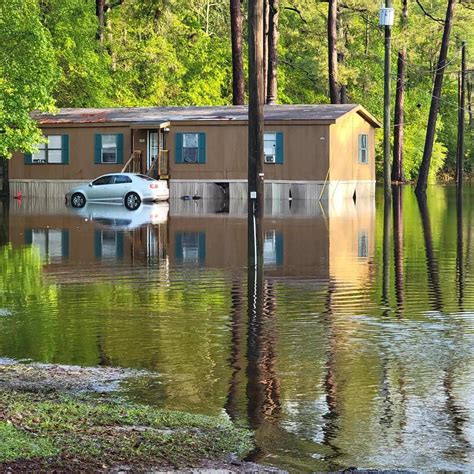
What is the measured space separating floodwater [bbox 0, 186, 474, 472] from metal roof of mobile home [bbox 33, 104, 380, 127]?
23106 millimetres

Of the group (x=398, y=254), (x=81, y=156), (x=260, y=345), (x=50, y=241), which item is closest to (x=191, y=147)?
(x=81, y=156)

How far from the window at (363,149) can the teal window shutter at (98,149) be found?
12312mm

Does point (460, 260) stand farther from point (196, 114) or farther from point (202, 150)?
point (196, 114)

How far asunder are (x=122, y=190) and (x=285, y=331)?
35.0 m

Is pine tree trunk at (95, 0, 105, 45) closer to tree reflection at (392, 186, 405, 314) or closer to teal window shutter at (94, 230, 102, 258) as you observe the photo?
tree reflection at (392, 186, 405, 314)

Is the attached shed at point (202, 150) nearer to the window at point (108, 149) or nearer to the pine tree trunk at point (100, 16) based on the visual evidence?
the window at point (108, 149)

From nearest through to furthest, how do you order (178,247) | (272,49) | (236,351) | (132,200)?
1. (236,351)
2. (178,247)
3. (132,200)
4. (272,49)

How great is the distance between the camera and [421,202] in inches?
2114

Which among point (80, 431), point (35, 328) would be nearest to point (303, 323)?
point (35, 328)

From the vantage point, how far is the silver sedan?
48219mm

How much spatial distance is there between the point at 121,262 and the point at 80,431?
14437mm

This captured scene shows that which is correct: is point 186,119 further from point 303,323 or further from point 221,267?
point 303,323

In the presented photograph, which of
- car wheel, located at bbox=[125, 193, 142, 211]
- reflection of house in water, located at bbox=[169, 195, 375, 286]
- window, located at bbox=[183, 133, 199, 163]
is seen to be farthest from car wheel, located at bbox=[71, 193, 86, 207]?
window, located at bbox=[183, 133, 199, 163]

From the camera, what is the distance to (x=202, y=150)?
53375 mm
